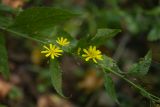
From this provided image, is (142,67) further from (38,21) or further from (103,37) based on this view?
(38,21)

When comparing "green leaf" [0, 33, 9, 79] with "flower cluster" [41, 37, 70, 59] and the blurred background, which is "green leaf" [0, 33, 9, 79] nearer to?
"flower cluster" [41, 37, 70, 59]

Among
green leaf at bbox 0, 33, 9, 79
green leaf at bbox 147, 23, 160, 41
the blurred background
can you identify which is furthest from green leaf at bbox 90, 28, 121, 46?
the blurred background

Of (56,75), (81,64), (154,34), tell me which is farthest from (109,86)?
(81,64)

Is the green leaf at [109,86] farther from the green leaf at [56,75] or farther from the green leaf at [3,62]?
the green leaf at [3,62]

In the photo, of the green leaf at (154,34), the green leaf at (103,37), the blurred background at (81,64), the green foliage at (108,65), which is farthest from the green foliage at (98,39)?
the blurred background at (81,64)

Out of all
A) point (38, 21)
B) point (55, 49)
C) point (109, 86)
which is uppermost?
point (38, 21)

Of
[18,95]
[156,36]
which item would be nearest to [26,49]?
[18,95]

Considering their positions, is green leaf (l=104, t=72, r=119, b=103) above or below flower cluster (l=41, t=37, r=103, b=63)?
below
